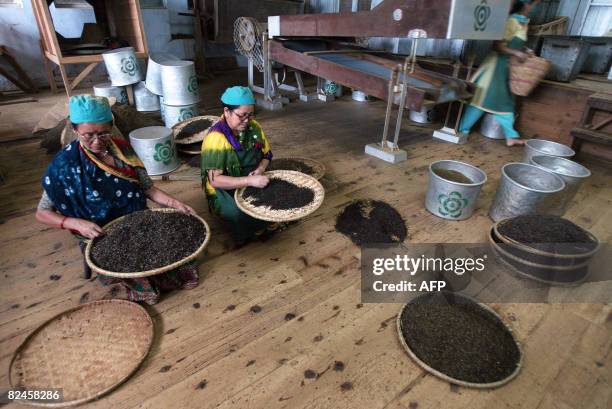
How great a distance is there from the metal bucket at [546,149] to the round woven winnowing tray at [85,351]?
9.52 feet

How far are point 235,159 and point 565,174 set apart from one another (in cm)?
208

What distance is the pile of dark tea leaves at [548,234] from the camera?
177 cm

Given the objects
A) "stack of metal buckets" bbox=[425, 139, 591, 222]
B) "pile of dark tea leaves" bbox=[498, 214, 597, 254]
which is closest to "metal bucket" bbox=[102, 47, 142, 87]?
"stack of metal buckets" bbox=[425, 139, 591, 222]

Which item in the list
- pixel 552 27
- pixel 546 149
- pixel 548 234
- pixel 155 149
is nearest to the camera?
pixel 548 234

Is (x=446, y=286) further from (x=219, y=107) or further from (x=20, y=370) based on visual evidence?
(x=219, y=107)

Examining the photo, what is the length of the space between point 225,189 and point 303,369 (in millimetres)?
993

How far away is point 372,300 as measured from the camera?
172cm

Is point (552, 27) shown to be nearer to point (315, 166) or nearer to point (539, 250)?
point (315, 166)

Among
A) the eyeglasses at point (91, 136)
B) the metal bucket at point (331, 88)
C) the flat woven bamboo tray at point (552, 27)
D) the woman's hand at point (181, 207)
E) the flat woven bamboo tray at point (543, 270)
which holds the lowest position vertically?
the flat woven bamboo tray at point (543, 270)

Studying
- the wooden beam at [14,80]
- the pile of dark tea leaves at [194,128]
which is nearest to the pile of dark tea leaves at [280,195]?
the pile of dark tea leaves at [194,128]

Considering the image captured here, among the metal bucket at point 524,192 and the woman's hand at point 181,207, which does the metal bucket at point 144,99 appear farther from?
the metal bucket at point 524,192

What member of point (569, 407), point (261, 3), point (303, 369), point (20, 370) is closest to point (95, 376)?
point (20, 370)

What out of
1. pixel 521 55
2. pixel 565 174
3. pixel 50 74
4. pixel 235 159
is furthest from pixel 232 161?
pixel 50 74

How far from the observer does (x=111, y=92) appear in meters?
3.63
